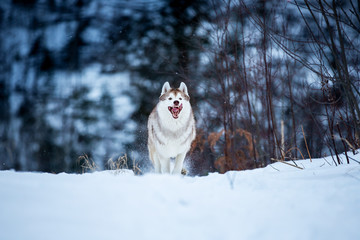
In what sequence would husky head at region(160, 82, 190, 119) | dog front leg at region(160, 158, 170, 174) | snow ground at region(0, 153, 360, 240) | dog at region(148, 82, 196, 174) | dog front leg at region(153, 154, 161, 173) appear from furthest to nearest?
dog front leg at region(153, 154, 161, 173) < dog front leg at region(160, 158, 170, 174) < dog at region(148, 82, 196, 174) < husky head at region(160, 82, 190, 119) < snow ground at region(0, 153, 360, 240)

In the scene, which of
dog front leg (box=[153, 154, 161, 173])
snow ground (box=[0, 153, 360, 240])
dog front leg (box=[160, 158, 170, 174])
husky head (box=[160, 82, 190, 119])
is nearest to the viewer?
snow ground (box=[0, 153, 360, 240])

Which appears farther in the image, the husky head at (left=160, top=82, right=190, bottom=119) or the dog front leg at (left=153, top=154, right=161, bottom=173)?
the dog front leg at (left=153, top=154, right=161, bottom=173)

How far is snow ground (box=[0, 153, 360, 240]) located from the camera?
0.92 m

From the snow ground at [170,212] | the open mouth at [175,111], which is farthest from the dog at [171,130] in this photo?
the snow ground at [170,212]

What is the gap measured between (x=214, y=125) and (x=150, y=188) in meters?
6.51

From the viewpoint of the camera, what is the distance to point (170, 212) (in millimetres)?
1115

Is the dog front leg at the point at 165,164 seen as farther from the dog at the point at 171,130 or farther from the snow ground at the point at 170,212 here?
the snow ground at the point at 170,212

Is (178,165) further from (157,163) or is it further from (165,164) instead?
(157,163)

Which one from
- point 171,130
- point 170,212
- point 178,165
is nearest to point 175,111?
point 171,130

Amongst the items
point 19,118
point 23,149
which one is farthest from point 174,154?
point 19,118

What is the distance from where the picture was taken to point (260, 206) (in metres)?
1.22

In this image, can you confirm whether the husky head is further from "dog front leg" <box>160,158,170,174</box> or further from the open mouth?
"dog front leg" <box>160,158,170,174</box>

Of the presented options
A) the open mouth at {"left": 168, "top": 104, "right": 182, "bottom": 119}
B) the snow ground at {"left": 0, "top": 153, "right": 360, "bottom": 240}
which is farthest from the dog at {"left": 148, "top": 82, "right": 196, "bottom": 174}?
the snow ground at {"left": 0, "top": 153, "right": 360, "bottom": 240}

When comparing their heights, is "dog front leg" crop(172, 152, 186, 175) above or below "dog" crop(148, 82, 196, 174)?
below
